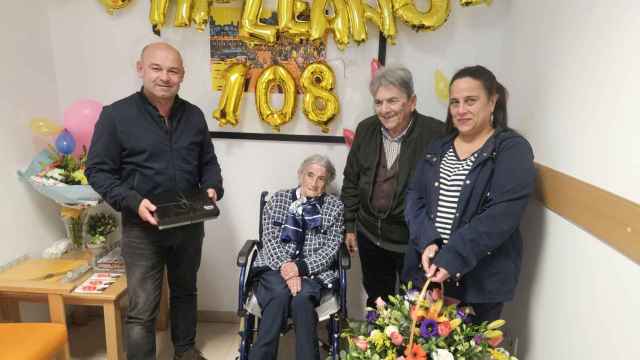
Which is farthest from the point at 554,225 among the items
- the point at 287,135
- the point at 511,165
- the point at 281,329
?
the point at 287,135

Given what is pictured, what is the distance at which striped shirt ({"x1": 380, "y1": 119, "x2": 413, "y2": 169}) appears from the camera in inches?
77.9

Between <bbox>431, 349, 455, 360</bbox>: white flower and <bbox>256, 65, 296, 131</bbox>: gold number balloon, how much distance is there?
1.54 m

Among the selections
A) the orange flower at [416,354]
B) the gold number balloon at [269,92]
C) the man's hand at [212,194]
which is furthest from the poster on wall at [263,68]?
the orange flower at [416,354]

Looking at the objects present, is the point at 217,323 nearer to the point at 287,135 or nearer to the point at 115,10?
the point at 287,135

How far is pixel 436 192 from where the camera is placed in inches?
63.1

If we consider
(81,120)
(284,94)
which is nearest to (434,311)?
(284,94)

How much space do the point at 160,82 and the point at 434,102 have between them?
144 centimetres

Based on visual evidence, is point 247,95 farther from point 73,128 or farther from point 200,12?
point 73,128

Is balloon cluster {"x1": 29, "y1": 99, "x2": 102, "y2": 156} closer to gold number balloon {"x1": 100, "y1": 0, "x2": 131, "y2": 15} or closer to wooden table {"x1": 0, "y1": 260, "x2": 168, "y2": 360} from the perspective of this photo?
gold number balloon {"x1": 100, "y1": 0, "x2": 131, "y2": 15}

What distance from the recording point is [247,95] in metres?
2.47

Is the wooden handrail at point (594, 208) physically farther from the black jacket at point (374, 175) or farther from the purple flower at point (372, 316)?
the purple flower at point (372, 316)

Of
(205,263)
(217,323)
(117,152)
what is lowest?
(217,323)

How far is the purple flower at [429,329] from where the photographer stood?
1.26 meters

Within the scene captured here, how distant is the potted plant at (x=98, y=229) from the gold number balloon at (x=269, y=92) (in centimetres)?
106
